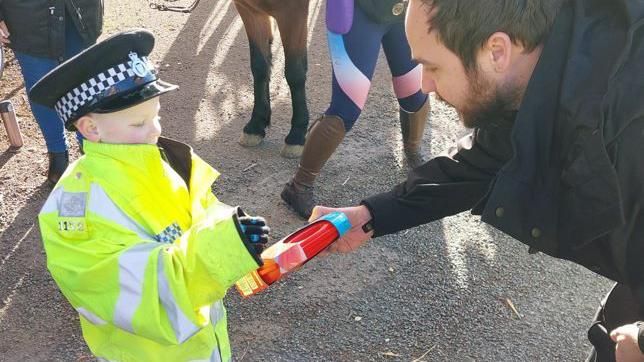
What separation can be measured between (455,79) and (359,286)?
5.37 feet

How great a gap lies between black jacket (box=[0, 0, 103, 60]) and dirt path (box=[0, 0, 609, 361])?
872mm

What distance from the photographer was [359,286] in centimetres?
320

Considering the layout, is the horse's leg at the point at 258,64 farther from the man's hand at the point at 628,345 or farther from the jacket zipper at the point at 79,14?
the man's hand at the point at 628,345

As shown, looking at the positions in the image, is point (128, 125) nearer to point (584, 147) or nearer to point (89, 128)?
point (89, 128)

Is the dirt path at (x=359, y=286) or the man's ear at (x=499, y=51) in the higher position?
the man's ear at (x=499, y=51)

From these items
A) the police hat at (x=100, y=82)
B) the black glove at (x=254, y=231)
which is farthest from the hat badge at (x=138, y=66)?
the black glove at (x=254, y=231)

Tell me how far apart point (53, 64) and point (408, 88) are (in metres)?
1.93

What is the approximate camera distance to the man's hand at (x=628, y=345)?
1617mm

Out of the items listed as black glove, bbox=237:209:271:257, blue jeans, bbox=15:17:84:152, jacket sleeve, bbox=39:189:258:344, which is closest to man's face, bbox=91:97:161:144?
jacket sleeve, bbox=39:189:258:344

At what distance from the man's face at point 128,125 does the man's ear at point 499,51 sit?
3.05ft

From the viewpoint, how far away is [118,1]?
21.5 ft

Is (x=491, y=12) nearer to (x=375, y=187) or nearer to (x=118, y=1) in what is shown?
(x=375, y=187)

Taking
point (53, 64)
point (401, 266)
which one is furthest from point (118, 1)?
point (401, 266)

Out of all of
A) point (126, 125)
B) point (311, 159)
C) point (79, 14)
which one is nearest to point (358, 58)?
point (311, 159)
